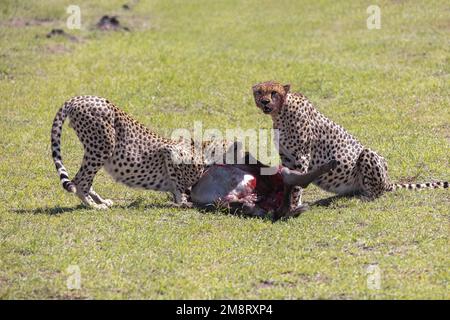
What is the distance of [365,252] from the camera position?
9906 millimetres

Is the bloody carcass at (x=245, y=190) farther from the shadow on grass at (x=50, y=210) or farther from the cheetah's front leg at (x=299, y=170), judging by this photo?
the shadow on grass at (x=50, y=210)

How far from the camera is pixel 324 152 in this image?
1206 cm

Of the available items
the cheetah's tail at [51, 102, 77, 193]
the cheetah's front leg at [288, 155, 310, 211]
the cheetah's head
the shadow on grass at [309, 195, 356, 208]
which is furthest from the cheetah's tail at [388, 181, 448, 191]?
the cheetah's tail at [51, 102, 77, 193]

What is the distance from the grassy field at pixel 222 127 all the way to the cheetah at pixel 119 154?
0.29 meters

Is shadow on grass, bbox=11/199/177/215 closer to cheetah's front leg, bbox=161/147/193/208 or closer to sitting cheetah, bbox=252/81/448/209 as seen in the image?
cheetah's front leg, bbox=161/147/193/208

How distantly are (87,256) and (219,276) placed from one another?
1456 mm

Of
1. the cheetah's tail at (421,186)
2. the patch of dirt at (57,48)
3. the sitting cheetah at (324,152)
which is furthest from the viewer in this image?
the patch of dirt at (57,48)

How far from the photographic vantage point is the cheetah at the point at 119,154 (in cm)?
1145

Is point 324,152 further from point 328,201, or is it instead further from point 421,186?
point 421,186

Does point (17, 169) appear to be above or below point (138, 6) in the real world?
below

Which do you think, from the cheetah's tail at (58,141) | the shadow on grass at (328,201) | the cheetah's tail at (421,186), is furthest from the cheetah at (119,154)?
the cheetah's tail at (421,186)

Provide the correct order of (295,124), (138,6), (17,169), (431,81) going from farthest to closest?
(138,6) → (431,81) → (17,169) → (295,124)
